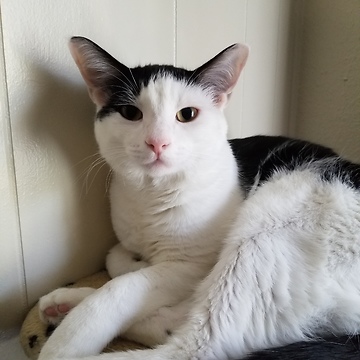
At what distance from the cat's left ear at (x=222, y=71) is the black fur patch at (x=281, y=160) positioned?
0.76 feet

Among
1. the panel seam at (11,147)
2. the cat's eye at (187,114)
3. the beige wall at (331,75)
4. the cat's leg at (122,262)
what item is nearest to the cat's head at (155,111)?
the cat's eye at (187,114)

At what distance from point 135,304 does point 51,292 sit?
25 centimetres

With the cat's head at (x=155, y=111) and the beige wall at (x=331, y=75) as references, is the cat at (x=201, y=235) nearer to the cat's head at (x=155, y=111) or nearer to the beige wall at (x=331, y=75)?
the cat's head at (x=155, y=111)

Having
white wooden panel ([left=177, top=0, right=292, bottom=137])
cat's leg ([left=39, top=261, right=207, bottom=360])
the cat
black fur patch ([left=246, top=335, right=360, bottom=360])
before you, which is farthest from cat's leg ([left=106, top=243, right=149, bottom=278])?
white wooden panel ([left=177, top=0, right=292, bottom=137])

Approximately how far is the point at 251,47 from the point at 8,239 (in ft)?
3.89

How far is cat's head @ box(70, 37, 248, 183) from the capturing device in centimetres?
100

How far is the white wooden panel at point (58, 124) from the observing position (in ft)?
3.34

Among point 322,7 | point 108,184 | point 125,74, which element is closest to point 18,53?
point 125,74

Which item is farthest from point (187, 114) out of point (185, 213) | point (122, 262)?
point (122, 262)

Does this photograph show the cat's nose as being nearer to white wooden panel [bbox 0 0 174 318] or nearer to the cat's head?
the cat's head

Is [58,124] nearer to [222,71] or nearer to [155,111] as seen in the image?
[155,111]

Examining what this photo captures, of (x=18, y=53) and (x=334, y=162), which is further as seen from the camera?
(x=334, y=162)

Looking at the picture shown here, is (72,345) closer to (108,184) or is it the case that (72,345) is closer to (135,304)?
(135,304)

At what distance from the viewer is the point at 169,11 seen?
1.35 m
